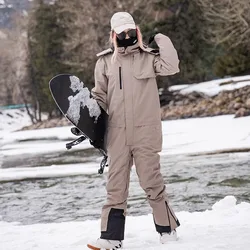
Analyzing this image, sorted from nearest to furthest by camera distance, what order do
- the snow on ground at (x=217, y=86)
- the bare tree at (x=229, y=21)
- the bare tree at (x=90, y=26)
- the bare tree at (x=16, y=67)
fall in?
the bare tree at (x=229, y=21) < the snow on ground at (x=217, y=86) < the bare tree at (x=90, y=26) < the bare tree at (x=16, y=67)

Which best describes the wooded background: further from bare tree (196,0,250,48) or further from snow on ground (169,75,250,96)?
snow on ground (169,75,250,96)

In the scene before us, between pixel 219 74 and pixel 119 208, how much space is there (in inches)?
1131

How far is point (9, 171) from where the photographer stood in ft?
41.5

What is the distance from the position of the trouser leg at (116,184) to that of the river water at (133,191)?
2480 mm

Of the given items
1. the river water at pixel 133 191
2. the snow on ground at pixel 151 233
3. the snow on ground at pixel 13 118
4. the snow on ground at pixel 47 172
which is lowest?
the snow on ground at pixel 13 118

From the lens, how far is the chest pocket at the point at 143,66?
4.26 metres

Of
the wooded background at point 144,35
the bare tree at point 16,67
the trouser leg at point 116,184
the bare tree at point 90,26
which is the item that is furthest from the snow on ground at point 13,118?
the trouser leg at point 116,184

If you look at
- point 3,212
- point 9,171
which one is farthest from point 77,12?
point 3,212

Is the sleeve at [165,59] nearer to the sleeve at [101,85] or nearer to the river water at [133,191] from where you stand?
the sleeve at [101,85]

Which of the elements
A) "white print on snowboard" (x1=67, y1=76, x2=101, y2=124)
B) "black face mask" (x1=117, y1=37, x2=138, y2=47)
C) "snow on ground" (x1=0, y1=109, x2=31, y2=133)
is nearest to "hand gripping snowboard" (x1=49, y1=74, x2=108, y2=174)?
"white print on snowboard" (x1=67, y1=76, x2=101, y2=124)

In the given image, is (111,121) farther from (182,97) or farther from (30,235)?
(182,97)

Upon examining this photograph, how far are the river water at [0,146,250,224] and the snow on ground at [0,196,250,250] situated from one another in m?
0.80

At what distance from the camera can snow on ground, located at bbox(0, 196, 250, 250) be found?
13.6 feet

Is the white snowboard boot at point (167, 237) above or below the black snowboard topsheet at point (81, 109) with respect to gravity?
below
